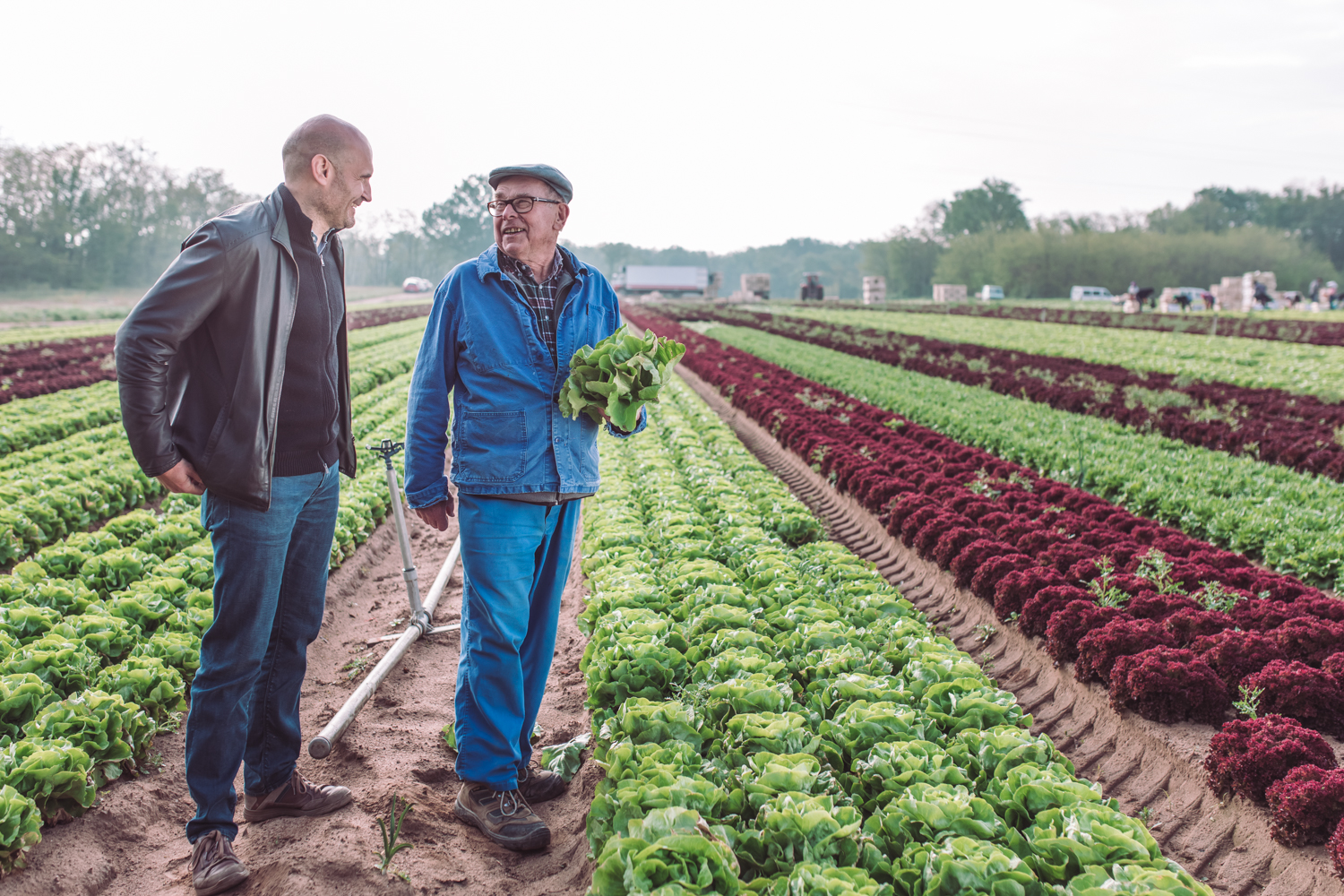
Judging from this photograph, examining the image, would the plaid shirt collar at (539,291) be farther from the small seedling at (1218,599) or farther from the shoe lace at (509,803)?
the small seedling at (1218,599)

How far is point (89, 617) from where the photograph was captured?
189 inches

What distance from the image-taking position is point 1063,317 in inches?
1585

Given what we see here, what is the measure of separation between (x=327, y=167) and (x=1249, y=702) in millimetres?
4991

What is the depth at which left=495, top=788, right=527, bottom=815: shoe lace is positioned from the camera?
3269 mm

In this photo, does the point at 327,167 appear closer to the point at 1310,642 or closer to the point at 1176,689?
the point at 1176,689

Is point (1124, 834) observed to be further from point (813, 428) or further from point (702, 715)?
point (813, 428)

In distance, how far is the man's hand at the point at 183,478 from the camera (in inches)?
103

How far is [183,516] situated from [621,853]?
6632 mm

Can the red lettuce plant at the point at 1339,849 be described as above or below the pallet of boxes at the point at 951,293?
below

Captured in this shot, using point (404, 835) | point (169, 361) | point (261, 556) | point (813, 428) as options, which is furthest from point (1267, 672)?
point (813, 428)

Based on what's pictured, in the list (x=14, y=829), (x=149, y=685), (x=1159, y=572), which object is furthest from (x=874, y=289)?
(x=14, y=829)

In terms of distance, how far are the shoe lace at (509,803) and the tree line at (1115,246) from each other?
88.7 m

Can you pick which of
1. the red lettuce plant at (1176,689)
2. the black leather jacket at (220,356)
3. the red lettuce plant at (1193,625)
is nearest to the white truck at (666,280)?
the red lettuce plant at (1193,625)

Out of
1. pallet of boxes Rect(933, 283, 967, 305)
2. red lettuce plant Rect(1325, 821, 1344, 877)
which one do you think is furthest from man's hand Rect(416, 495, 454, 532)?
pallet of boxes Rect(933, 283, 967, 305)
